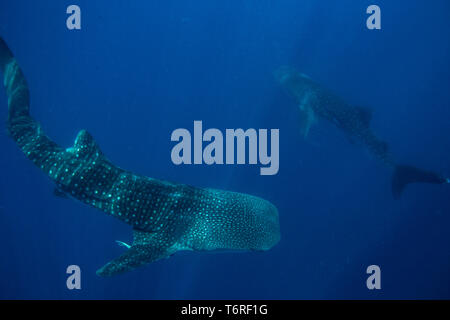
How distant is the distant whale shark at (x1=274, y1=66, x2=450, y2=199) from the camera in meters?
9.23

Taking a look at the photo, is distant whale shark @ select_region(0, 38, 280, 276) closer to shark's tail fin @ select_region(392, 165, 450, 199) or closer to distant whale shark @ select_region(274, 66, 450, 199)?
shark's tail fin @ select_region(392, 165, 450, 199)

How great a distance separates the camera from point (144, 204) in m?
4.11

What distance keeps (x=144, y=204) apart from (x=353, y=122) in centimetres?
750

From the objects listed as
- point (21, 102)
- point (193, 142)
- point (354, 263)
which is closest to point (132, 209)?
point (21, 102)

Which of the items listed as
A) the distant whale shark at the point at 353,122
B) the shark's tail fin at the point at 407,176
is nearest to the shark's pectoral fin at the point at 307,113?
the distant whale shark at the point at 353,122

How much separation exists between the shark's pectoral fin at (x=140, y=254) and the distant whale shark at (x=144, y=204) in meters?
0.01

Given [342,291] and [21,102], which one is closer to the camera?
[21,102]

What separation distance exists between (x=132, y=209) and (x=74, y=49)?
447 inches

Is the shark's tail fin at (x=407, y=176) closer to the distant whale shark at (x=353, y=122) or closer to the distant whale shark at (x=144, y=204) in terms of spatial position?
the distant whale shark at (x=353, y=122)

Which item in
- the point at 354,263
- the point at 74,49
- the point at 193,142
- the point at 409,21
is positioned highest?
the point at 409,21

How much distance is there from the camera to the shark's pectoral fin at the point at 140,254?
3.74 metres
